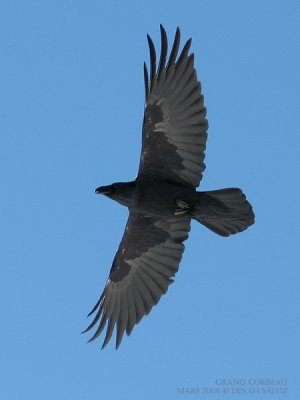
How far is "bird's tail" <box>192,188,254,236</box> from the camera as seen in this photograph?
15.3 meters

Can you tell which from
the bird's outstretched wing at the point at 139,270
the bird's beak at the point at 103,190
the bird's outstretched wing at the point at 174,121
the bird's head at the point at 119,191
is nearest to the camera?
the bird's outstretched wing at the point at 174,121

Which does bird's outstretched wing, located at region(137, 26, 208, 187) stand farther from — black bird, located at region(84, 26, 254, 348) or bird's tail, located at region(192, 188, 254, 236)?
bird's tail, located at region(192, 188, 254, 236)

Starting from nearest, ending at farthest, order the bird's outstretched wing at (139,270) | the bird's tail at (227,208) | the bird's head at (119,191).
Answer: the bird's tail at (227,208)
the bird's head at (119,191)
the bird's outstretched wing at (139,270)

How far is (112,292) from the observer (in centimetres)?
1703

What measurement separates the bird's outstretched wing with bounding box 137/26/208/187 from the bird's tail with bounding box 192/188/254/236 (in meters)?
0.35

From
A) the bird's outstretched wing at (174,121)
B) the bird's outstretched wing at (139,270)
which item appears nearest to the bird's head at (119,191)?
the bird's outstretched wing at (174,121)

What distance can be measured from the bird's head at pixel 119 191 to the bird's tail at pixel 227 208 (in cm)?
94

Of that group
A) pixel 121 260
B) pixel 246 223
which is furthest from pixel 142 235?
pixel 246 223

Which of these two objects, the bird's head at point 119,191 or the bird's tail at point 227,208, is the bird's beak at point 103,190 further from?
the bird's tail at point 227,208

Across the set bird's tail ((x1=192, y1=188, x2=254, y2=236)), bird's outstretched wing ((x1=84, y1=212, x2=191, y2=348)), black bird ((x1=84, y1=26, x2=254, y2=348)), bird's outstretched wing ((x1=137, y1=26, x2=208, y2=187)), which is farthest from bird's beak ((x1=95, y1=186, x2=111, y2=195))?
bird's tail ((x1=192, y1=188, x2=254, y2=236))

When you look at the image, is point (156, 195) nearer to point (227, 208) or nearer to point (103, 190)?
point (103, 190)

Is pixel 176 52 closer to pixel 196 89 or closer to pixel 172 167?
pixel 196 89

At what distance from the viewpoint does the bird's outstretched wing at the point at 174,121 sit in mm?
Result: 15078

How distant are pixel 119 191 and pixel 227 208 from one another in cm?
152
